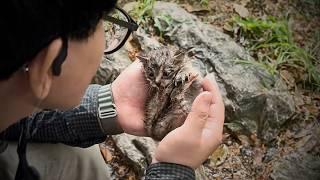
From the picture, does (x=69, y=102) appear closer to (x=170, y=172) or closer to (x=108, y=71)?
(x=170, y=172)

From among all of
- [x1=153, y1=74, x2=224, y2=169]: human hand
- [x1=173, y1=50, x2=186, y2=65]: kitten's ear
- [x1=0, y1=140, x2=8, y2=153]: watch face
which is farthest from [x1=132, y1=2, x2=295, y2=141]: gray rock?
[x1=0, y1=140, x2=8, y2=153]: watch face

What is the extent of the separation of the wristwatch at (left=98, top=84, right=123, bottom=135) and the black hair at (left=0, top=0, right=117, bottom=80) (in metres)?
→ 0.66

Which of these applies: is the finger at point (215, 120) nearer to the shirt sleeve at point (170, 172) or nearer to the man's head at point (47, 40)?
the shirt sleeve at point (170, 172)

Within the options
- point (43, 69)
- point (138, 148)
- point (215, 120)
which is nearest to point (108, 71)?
point (138, 148)

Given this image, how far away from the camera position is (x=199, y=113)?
5.11 feet

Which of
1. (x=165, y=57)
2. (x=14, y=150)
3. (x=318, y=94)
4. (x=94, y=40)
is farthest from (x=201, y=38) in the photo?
(x=94, y=40)

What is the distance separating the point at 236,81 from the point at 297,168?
1.84ft

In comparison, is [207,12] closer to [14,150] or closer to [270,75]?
[270,75]

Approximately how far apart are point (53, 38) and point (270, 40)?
2208 millimetres

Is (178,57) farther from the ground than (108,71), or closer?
farther from the ground

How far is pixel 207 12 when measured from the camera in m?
3.23

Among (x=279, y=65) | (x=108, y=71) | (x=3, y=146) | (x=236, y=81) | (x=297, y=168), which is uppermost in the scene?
(x=3, y=146)

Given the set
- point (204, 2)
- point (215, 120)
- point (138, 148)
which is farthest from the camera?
point (204, 2)

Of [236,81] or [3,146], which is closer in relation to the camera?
[3,146]
